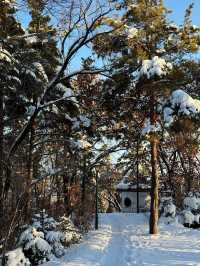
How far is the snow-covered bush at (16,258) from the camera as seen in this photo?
14.8 m

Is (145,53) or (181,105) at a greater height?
(145,53)

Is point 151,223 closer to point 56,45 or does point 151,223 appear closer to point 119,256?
point 119,256

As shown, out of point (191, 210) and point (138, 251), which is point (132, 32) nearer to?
point (138, 251)

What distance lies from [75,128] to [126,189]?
46.3m

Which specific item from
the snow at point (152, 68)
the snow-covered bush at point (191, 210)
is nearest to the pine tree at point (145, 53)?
the snow at point (152, 68)

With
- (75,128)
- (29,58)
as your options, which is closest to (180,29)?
(75,128)

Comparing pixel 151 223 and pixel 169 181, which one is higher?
pixel 169 181

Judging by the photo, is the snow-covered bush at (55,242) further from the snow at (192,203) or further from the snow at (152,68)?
the snow at (192,203)

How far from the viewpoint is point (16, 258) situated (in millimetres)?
15414

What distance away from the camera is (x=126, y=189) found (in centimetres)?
6762

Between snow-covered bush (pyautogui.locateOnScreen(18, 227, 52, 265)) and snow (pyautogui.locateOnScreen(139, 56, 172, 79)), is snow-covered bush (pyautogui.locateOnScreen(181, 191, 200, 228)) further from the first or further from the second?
snow-covered bush (pyautogui.locateOnScreen(18, 227, 52, 265))

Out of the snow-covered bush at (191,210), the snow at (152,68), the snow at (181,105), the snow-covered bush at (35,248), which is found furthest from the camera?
the snow-covered bush at (191,210)

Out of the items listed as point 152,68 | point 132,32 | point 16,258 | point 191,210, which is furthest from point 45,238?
point 191,210

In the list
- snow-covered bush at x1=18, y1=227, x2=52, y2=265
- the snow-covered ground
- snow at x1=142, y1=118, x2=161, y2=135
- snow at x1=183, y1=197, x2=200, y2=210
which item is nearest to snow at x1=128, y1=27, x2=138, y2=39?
snow at x1=142, y1=118, x2=161, y2=135
